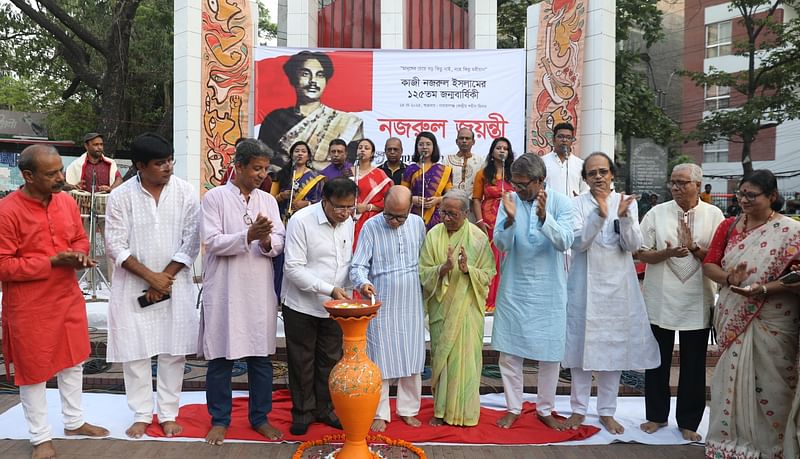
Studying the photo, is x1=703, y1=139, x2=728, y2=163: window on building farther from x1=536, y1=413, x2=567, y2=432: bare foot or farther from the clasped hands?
the clasped hands

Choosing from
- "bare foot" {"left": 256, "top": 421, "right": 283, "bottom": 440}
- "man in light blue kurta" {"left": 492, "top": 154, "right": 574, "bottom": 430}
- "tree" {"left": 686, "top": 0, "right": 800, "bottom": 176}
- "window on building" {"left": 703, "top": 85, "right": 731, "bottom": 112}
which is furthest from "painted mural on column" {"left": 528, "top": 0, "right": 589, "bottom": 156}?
"window on building" {"left": 703, "top": 85, "right": 731, "bottom": 112}

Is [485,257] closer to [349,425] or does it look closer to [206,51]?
[349,425]

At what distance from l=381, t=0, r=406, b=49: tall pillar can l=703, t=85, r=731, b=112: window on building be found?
881 inches

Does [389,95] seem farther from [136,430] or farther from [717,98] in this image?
[717,98]

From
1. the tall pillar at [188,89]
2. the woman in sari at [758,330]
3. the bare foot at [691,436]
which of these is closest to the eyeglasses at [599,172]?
the woman in sari at [758,330]

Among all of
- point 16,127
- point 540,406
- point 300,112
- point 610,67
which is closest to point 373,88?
point 300,112

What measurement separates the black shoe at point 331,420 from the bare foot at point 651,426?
80.0 inches

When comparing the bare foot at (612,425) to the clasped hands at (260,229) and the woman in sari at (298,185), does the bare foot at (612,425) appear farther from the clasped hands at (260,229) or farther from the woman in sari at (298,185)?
the woman in sari at (298,185)

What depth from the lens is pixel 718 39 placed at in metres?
27.4

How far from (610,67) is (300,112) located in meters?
4.08

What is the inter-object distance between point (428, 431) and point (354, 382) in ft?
3.07

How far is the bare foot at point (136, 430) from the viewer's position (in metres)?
4.00

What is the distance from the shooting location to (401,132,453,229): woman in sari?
6.20 metres

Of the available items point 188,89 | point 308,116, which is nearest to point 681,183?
point 308,116
